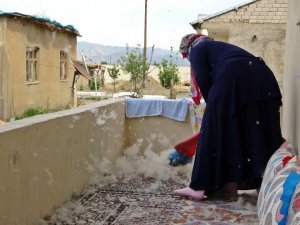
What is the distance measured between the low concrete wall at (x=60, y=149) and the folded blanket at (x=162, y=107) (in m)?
0.07

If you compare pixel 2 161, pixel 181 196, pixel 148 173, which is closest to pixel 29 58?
pixel 148 173

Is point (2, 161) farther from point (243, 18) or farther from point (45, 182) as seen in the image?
point (243, 18)

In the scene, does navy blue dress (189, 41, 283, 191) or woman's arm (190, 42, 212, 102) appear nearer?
navy blue dress (189, 41, 283, 191)

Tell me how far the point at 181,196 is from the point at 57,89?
1269 cm

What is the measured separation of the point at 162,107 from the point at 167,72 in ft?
63.5

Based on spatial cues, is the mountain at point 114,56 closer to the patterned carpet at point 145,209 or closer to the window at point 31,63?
the patterned carpet at point 145,209

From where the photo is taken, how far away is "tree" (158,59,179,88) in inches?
957

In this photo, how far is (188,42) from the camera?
4129 mm

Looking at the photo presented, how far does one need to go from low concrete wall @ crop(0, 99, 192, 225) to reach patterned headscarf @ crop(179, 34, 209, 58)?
3.32 feet

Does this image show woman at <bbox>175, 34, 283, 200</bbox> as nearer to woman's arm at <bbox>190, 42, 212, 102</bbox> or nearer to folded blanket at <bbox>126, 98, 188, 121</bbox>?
woman's arm at <bbox>190, 42, 212, 102</bbox>

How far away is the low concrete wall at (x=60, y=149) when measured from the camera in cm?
283

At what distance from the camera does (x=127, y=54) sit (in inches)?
839

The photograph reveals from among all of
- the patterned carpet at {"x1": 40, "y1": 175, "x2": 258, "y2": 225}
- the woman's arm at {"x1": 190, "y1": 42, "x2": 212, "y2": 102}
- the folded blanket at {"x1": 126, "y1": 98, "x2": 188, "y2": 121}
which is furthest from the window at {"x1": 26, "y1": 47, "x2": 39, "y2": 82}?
the woman's arm at {"x1": 190, "y1": 42, "x2": 212, "y2": 102}

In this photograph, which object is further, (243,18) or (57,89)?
(57,89)
